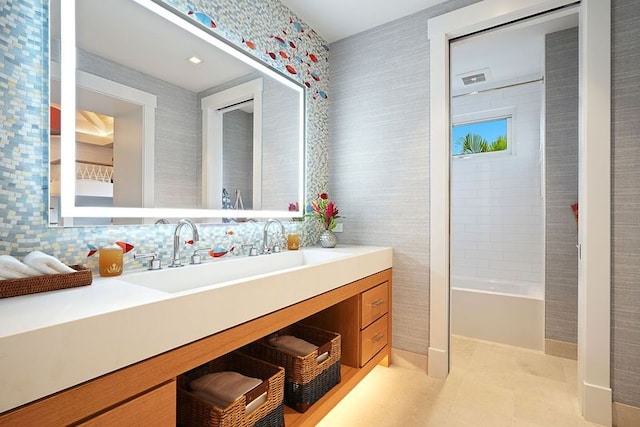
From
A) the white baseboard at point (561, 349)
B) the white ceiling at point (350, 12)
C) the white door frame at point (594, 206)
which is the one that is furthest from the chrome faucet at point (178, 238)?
the white baseboard at point (561, 349)

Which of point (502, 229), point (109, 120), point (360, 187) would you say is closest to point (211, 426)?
point (109, 120)

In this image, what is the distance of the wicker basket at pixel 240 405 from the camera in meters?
1.10

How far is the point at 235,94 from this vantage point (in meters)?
1.87

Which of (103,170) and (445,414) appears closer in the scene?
(103,170)

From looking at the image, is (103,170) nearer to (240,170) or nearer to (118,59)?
(118,59)

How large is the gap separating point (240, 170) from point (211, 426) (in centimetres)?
131

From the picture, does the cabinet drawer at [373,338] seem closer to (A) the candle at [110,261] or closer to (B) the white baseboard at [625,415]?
(B) the white baseboard at [625,415]

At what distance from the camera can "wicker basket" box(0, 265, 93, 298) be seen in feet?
2.86

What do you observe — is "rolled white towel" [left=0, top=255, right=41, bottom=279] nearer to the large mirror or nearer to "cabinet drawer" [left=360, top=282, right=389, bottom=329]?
the large mirror

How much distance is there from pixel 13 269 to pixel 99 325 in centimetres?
42

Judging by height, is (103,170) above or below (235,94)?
below

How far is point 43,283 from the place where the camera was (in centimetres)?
94

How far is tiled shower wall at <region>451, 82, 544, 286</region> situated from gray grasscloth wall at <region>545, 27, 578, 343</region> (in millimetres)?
811

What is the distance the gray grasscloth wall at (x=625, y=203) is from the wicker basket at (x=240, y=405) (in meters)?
1.78
